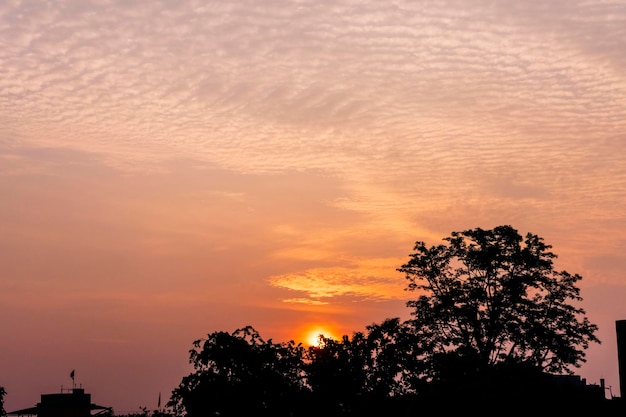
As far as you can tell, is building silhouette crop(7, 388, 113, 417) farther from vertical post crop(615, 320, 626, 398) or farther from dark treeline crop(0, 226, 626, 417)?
vertical post crop(615, 320, 626, 398)

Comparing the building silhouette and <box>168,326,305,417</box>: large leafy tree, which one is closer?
<box>168,326,305,417</box>: large leafy tree

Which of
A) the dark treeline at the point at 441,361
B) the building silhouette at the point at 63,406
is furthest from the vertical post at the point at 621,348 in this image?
the building silhouette at the point at 63,406

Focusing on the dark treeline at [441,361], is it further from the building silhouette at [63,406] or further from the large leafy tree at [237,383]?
the building silhouette at [63,406]

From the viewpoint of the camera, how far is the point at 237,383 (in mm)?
59312

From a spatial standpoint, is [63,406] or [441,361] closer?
[441,361]

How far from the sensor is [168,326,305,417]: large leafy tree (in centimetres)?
5847

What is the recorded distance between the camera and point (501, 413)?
152ft

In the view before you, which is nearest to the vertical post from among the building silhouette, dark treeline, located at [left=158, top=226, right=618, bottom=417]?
dark treeline, located at [left=158, top=226, right=618, bottom=417]

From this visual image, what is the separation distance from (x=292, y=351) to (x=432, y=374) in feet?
34.8

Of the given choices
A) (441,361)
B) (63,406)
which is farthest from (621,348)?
(63,406)

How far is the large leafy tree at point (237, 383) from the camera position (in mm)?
58469

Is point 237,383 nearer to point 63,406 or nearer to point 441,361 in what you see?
point 441,361

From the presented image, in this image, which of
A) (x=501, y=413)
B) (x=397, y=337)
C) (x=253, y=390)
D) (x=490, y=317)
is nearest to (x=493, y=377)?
(x=501, y=413)

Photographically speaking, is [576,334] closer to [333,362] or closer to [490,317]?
[490,317]
